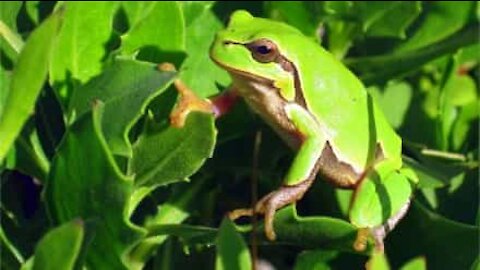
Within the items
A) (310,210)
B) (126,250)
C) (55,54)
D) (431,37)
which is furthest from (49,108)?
(431,37)

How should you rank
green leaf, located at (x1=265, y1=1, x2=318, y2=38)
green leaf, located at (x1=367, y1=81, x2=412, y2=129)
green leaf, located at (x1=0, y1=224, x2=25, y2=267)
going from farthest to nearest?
green leaf, located at (x1=367, y1=81, x2=412, y2=129) < green leaf, located at (x1=265, y1=1, x2=318, y2=38) < green leaf, located at (x1=0, y1=224, x2=25, y2=267)

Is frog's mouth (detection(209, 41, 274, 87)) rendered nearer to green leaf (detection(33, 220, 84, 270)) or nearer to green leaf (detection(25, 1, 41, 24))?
green leaf (detection(25, 1, 41, 24))

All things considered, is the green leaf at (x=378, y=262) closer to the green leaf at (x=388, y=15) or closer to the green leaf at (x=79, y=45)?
the green leaf at (x=79, y=45)

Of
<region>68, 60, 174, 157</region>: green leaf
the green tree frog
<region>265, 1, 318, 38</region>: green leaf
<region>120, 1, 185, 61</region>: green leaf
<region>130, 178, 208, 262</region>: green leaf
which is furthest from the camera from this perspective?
<region>265, 1, 318, 38</region>: green leaf

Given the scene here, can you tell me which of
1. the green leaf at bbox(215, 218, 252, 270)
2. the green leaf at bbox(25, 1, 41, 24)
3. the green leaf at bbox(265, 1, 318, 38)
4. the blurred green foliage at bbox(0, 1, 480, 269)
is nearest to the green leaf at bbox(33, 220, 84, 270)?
the blurred green foliage at bbox(0, 1, 480, 269)

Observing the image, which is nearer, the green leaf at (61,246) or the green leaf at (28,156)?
the green leaf at (61,246)

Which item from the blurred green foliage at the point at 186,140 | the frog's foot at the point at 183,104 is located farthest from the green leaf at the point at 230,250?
the frog's foot at the point at 183,104
